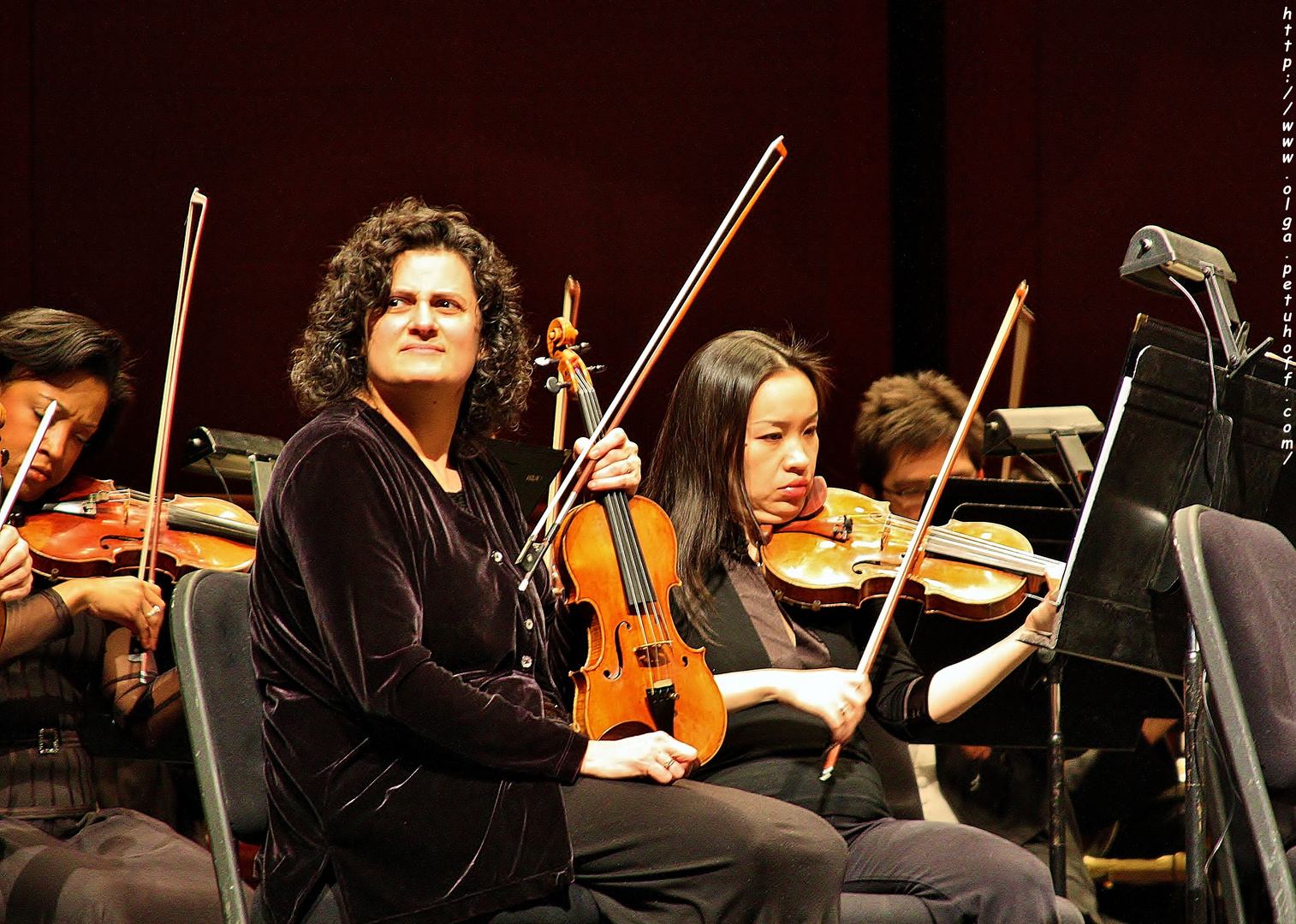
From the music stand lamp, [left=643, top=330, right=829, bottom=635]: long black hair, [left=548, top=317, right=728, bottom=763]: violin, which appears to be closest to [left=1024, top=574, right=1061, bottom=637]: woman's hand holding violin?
the music stand lamp

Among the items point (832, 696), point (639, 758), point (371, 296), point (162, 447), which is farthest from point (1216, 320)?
point (162, 447)

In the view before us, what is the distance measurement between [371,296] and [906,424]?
122 cm

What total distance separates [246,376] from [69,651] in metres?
0.91

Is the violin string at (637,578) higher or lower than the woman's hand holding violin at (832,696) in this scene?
higher

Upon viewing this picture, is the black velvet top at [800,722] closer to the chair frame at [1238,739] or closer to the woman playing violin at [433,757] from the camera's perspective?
the woman playing violin at [433,757]

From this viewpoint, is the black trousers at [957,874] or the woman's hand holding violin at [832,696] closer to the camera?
the black trousers at [957,874]

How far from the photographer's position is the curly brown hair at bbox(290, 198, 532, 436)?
1.60 m

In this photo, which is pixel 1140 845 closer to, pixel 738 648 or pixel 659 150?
pixel 738 648

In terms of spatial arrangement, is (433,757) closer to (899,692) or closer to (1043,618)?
(899,692)

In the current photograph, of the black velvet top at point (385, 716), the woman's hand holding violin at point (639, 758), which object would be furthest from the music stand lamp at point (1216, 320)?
the black velvet top at point (385, 716)

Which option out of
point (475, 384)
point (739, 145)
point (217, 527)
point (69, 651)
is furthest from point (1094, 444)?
point (69, 651)

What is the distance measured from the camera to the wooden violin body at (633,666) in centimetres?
154

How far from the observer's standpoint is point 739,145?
3.09 m

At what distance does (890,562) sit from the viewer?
6.36 feet
